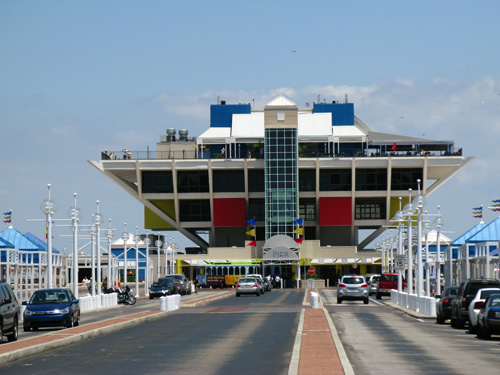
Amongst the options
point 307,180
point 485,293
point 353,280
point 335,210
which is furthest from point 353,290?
point 307,180

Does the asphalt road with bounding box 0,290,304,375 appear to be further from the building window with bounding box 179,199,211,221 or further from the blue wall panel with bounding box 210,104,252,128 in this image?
the blue wall panel with bounding box 210,104,252,128

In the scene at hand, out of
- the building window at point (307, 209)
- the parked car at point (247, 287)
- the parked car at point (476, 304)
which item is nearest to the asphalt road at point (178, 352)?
the parked car at point (476, 304)

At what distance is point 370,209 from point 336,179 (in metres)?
7.28

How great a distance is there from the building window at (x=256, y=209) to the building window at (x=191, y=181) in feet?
25.4

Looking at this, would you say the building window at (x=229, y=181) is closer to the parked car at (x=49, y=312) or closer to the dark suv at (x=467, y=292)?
the parked car at (x=49, y=312)

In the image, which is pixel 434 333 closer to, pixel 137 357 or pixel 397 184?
pixel 137 357

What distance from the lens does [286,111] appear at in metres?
117

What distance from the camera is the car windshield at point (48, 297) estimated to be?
3349 centimetres

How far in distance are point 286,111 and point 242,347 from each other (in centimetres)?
9466

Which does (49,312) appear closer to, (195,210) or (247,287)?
(247,287)

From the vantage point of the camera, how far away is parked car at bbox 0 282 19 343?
25.4 metres

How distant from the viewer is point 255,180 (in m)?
123

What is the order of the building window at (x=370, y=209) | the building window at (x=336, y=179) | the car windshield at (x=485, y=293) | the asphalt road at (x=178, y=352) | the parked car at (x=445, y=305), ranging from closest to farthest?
the asphalt road at (x=178, y=352) → the car windshield at (x=485, y=293) → the parked car at (x=445, y=305) → the building window at (x=336, y=179) → the building window at (x=370, y=209)

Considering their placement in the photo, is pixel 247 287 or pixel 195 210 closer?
pixel 247 287
